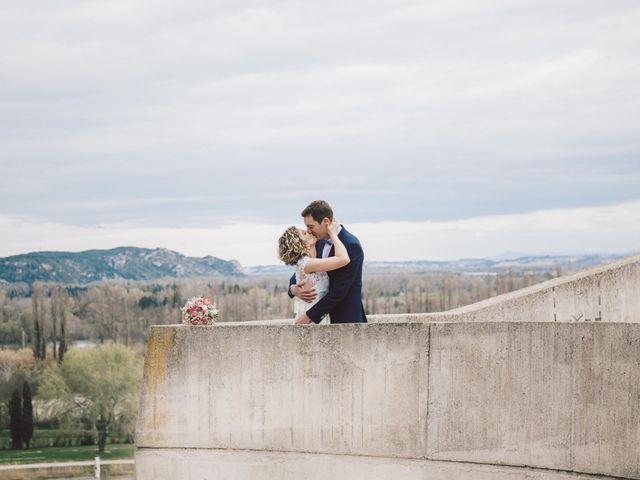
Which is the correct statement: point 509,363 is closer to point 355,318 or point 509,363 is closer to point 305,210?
point 355,318

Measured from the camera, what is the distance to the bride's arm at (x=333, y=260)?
7.92 meters

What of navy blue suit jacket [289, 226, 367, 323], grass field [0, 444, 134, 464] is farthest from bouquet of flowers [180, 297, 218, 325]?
grass field [0, 444, 134, 464]

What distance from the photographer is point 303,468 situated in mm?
7609

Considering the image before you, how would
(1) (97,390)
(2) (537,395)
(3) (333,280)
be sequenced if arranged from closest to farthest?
1. (2) (537,395)
2. (3) (333,280)
3. (1) (97,390)

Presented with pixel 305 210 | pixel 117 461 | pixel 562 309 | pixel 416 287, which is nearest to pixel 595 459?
pixel 305 210

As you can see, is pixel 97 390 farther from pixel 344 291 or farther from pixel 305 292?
pixel 344 291

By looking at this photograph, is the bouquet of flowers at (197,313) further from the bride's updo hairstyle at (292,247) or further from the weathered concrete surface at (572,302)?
the weathered concrete surface at (572,302)

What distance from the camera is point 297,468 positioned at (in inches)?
300

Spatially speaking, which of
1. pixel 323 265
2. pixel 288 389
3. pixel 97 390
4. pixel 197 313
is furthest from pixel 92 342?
pixel 288 389

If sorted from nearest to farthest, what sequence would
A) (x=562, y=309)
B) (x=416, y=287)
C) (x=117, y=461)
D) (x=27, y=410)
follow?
(x=562, y=309) < (x=117, y=461) < (x=27, y=410) < (x=416, y=287)

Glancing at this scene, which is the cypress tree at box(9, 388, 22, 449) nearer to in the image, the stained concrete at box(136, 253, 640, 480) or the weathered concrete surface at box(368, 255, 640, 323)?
the weathered concrete surface at box(368, 255, 640, 323)

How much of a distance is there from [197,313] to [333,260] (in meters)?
1.25

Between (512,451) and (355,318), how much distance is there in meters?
1.89

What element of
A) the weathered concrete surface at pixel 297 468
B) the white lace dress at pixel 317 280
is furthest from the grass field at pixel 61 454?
the white lace dress at pixel 317 280
